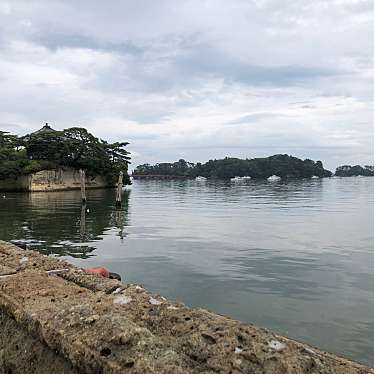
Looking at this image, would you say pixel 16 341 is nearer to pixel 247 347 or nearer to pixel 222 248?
pixel 247 347

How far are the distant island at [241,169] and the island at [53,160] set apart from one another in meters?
99.8

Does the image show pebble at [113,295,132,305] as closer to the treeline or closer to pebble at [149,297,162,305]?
pebble at [149,297,162,305]

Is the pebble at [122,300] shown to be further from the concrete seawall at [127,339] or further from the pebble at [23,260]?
the pebble at [23,260]

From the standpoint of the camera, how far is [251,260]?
13883 mm

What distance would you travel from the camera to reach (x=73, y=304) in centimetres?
285

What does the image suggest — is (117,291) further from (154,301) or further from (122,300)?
(154,301)

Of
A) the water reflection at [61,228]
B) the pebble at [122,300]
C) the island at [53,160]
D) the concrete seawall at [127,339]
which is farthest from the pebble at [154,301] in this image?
the island at [53,160]

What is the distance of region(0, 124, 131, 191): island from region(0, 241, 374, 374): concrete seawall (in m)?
52.0

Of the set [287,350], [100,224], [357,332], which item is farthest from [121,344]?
[100,224]

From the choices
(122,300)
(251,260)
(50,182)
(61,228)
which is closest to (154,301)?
(122,300)

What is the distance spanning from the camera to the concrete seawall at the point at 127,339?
210 cm

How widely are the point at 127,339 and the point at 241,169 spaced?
524ft

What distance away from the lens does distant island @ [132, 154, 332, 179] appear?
16138 centimetres

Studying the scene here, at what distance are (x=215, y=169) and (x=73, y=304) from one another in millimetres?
166284
